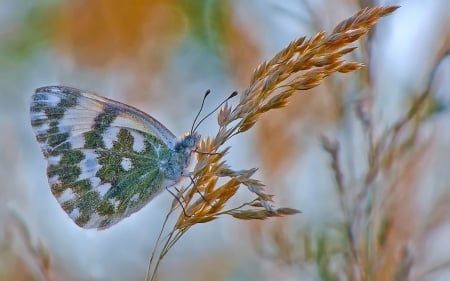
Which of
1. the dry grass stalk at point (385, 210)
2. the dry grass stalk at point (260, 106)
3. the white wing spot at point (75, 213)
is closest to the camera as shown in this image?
the dry grass stalk at point (260, 106)

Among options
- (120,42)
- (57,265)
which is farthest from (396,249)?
(120,42)

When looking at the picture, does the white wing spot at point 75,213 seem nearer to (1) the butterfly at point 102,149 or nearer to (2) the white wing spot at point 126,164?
(1) the butterfly at point 102,149

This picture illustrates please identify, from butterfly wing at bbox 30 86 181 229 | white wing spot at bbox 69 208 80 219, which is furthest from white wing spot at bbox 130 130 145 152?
white wing spot at bbox 69 208 80 219

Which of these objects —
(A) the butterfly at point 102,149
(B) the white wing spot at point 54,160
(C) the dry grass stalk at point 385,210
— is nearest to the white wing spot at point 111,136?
(A) the butterfly at point 102,149

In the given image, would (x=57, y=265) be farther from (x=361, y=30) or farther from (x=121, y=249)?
(x=361, y=30)

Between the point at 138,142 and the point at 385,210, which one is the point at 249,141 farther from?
the point at 385,210
